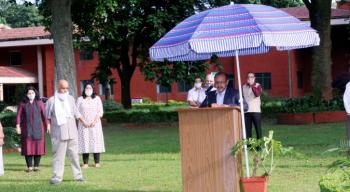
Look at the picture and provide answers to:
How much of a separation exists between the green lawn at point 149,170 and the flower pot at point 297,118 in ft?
11.4

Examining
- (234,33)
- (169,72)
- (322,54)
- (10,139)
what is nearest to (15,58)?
(169,72)

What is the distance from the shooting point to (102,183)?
10.9 meters

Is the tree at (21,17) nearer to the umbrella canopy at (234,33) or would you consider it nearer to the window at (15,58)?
the window at (15,58)

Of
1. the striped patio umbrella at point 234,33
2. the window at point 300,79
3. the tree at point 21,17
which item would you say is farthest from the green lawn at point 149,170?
the tree at point 21,17

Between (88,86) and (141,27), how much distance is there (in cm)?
1873

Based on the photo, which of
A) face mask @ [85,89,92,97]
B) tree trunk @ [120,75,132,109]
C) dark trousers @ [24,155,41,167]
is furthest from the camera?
tree trunk @ [120,75,132,109]

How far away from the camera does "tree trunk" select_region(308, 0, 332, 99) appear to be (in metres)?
23.4

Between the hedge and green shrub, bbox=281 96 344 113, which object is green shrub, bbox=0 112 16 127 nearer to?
green shrub, bbox=281 96 344 113

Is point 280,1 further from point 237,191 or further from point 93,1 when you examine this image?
point 237,191

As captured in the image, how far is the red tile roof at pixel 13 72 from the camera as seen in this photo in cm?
4800

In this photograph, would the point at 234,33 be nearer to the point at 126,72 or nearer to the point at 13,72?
the point at 126,72

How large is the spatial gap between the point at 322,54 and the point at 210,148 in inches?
646

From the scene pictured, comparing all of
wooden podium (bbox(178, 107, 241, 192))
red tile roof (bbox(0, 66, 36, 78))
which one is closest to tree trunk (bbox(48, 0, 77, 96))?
wooden podium (bbox(178, 107, 241, 192))

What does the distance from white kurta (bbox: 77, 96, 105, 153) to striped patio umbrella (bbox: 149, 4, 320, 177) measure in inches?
194
